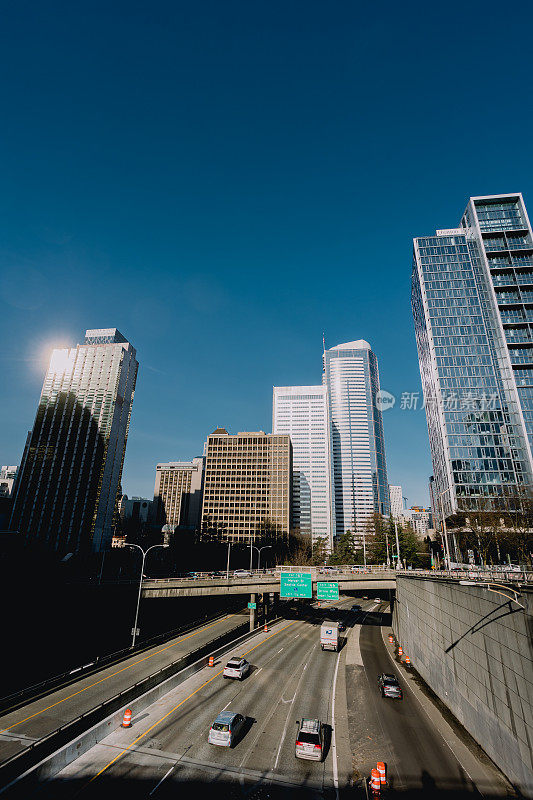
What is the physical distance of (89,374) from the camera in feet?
606

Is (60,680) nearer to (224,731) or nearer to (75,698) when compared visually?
(75,698)

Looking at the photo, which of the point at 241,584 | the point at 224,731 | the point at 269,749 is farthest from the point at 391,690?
the point at 241,584

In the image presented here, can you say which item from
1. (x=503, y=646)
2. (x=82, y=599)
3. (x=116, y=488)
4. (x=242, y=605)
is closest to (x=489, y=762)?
(x=503, y=646)

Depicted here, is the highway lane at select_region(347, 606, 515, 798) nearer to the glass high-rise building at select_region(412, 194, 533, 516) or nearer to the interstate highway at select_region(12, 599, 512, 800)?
the interstate highway at select_region(12, 599, 512, 800)

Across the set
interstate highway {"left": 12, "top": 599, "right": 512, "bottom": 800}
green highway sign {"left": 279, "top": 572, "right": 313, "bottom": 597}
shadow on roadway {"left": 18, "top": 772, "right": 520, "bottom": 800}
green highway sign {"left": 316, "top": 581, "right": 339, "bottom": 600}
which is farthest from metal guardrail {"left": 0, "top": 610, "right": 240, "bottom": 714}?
green highway sign {"left": 316, "top": 581, "right": 339, "bottom": 600}

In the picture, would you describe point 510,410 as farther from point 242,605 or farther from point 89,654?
point 89,654

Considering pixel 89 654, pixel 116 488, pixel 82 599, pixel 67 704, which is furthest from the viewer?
pixel 116 488

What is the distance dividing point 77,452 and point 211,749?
170m

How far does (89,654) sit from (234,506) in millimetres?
137901

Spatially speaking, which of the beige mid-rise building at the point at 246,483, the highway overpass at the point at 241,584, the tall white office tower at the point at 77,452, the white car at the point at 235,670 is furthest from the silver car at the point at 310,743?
the beige mid-rise building at the point at 246,483

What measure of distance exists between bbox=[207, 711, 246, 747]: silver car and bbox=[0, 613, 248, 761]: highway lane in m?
9.37

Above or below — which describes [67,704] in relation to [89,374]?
below

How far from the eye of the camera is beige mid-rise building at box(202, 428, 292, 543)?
18138 cm

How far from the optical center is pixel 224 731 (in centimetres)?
2189
